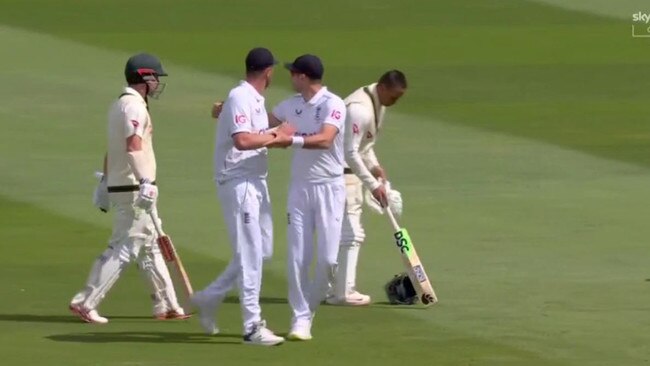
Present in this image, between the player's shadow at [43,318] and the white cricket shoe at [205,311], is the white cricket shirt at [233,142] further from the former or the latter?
the player's shadow at [43,318]

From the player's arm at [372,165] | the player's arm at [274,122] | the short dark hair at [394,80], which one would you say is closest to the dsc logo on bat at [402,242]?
the player's arm at [372,165]

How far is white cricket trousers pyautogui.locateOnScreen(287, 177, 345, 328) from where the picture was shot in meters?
12.5

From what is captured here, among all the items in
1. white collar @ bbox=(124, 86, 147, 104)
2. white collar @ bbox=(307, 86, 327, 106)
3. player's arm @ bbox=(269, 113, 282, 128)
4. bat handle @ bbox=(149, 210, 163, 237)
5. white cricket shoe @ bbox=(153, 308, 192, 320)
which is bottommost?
white cricket shoe @ bbox=(153, 308, 192, 320)

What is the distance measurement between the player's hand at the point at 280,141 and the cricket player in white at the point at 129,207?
137 cm

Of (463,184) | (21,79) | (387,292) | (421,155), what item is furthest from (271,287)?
(21,79)

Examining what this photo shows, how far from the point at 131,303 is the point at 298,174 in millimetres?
2309

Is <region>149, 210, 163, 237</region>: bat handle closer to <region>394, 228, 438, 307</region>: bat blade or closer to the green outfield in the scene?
the green outfield

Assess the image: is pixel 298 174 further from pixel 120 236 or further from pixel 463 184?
pixel 463 184

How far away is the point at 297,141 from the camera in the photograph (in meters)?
12.2

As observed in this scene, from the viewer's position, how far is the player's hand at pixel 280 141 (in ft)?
39.2

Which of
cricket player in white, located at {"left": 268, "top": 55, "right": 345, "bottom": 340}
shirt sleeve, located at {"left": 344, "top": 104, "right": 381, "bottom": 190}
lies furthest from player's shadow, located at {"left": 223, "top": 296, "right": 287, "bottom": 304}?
cricket player in white, located at {"left": 268, "top": 55, "right": 345, "bottom": 340}

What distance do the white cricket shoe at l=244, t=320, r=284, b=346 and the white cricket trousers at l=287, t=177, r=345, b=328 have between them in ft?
0.92

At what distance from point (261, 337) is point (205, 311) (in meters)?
0.59

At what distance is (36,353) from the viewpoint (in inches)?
476
